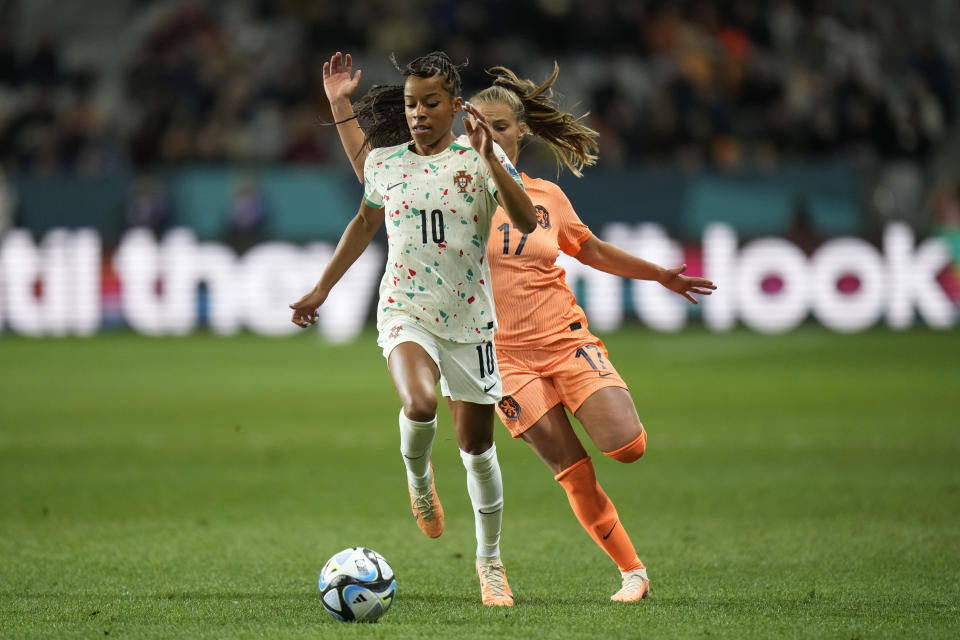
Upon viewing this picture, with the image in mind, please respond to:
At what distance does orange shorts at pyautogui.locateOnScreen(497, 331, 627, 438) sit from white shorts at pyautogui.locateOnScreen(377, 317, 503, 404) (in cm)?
33

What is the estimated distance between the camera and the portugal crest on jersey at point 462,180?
4.86 metres

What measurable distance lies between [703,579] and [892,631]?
44.9 inches

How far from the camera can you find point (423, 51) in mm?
19109

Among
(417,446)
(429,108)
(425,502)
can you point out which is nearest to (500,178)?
(429,108)

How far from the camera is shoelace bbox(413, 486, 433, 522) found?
520 cm

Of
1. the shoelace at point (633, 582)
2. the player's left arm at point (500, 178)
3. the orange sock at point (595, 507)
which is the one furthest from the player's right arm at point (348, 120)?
the shoelace at point (633, 582)

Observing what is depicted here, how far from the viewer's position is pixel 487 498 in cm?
514

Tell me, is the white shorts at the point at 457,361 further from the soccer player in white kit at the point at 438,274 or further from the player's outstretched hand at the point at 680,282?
the player's outstretched hand at the point at 680,282

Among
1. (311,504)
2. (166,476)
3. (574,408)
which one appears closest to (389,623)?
(574,408)

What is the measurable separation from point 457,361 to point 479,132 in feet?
2.94

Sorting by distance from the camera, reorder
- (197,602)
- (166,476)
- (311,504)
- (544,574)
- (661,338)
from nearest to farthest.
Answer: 1. (197,602)
2. (544,574)
3. (311,504)
4. (166,476)
5. (661,338)

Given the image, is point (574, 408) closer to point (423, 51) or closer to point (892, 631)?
point (892, 631)

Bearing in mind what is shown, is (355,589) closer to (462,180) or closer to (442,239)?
(442,239)

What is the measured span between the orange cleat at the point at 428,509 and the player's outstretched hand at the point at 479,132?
1.38 metres
